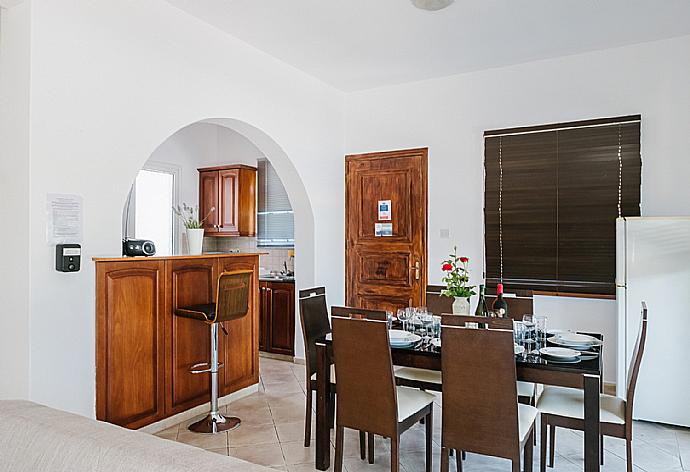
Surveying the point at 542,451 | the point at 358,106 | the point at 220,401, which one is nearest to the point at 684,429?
the point at 542,451

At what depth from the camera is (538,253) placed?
16.2 ft

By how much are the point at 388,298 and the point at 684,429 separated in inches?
114

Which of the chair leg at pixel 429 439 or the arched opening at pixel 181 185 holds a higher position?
the arched opening at pixel 181 185

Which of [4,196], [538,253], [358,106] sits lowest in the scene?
[538,253]

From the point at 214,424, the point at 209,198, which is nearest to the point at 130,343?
the point at 214,424

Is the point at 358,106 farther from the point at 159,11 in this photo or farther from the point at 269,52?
the point at 159,11

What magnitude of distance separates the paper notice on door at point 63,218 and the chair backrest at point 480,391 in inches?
88.7

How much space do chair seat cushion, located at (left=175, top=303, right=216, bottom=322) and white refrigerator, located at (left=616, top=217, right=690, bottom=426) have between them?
9.96 feet

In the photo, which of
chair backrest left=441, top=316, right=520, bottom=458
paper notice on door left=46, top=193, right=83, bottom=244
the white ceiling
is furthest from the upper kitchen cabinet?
chair backrest left=441, top=316, right=520, bottom=458

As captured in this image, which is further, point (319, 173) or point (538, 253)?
point (319, 173)

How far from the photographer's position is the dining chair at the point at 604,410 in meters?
2.66

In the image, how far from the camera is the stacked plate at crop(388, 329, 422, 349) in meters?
2.98

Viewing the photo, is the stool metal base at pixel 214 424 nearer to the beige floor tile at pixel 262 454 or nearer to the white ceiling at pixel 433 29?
the beige floor tile at pixel 262 454

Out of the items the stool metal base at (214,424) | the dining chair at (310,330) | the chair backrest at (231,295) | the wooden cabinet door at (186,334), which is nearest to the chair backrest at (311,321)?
the dining chair at (310,330)
